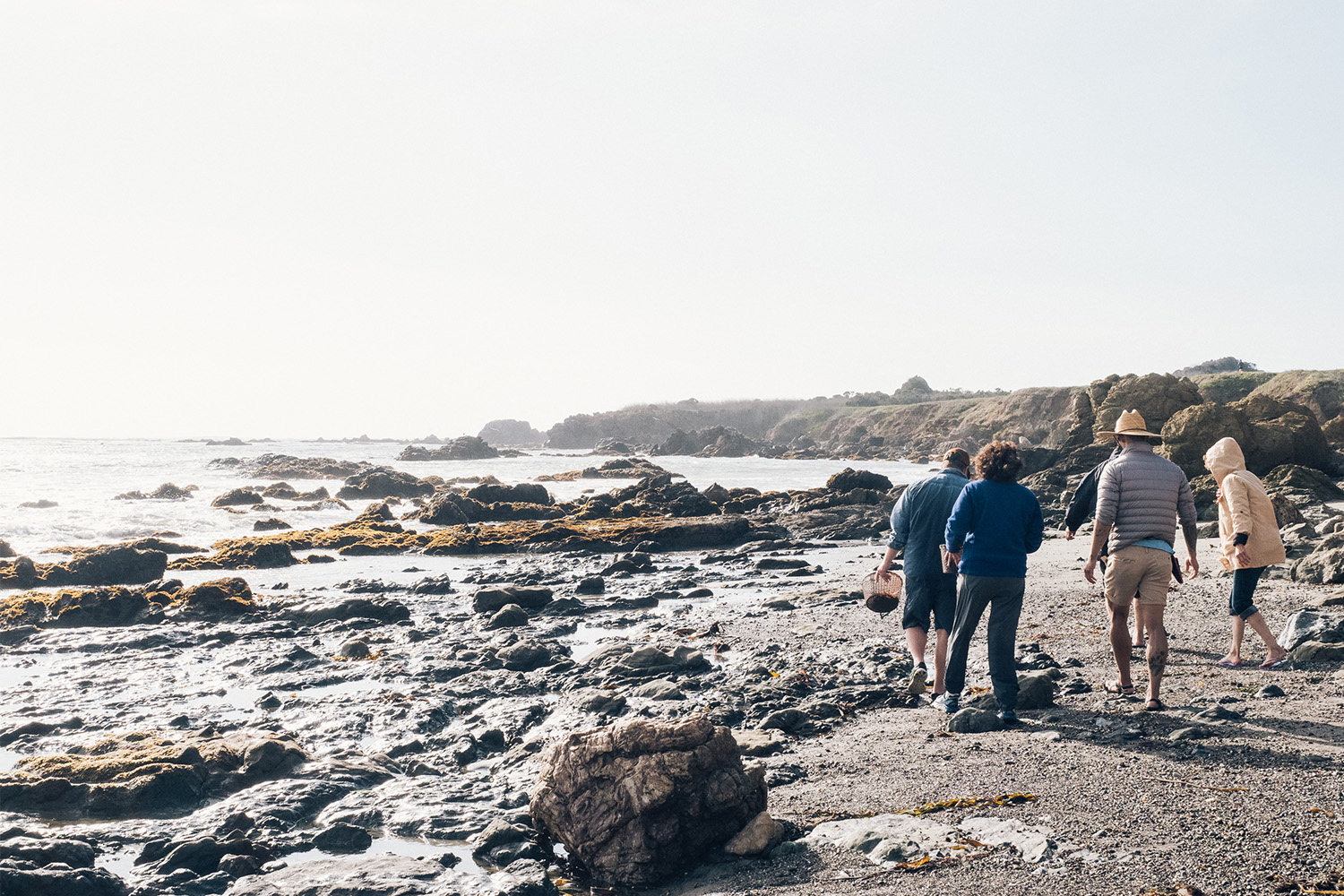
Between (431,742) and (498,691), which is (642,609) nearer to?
(498,691)

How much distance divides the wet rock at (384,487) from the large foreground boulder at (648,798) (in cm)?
3679

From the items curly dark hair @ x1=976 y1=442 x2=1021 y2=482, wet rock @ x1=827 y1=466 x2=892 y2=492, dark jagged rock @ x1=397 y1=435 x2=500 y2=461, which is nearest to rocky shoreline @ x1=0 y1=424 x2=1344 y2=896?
curly dark hair @ x1=976 y1=442 x2=1021 y2=482

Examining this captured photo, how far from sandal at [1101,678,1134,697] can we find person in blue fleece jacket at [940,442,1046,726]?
0.84 metres

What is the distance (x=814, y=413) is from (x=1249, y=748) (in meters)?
120

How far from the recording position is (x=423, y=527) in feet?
88.8

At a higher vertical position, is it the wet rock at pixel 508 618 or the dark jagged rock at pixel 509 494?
the dark jagged rock at pixel 509 494

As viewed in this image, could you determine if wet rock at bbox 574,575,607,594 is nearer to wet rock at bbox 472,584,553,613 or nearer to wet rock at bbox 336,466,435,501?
wet rock at bbox 472,584,553,613

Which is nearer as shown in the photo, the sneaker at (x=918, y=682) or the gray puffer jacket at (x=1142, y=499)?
the gray puffer jacket at (x=1142, y=499)

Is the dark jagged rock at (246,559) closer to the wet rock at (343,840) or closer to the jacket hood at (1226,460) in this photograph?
the wet rock at (343,840)

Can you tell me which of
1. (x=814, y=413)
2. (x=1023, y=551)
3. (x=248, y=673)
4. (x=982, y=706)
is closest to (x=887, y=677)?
(x=982, y=706)

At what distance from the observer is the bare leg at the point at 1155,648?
596 centimetres

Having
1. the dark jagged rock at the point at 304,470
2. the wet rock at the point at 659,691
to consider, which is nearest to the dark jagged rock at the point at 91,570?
the wet rock at the point at 659,691

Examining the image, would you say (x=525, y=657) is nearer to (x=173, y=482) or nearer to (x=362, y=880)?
(x=362, y=880)

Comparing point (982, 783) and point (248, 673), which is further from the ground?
point (982, 783)
